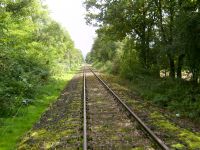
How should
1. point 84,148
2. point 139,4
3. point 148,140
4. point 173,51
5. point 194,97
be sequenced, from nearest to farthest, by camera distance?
1. point 84,148
2. point 148,140
3. point 194,97
4. point 173,51
5. point 139,4

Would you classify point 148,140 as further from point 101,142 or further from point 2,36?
point 2,36

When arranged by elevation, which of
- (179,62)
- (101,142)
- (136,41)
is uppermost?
(136,41)

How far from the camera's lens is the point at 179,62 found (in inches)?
841

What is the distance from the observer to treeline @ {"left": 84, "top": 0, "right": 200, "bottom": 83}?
49.9 feet

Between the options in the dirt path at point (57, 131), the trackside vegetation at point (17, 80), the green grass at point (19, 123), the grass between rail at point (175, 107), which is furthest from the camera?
the trackside vegetation at point (17, 80)

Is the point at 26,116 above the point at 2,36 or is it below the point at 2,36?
below

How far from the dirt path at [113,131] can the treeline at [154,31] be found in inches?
193

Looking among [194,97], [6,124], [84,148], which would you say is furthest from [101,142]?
[194,97]

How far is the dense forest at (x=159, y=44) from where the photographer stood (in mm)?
14789

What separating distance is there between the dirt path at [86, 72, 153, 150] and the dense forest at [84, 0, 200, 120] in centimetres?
273

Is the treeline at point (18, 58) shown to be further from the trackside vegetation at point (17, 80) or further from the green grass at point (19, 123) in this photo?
the green grass at point (19, 123)

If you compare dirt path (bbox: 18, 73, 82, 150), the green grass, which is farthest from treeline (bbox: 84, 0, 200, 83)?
the green grass

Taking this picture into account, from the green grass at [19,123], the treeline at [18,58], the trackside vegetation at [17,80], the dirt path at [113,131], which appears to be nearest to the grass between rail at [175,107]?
the dirt path at [113,131]

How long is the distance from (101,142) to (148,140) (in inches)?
50.8
